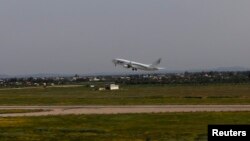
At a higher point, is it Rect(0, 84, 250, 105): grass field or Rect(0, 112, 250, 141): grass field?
Rect(0, 84, 250, 105): grass field

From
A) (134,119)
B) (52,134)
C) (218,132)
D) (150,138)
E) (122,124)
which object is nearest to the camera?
(218,132)

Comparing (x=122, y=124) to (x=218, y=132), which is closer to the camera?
(x=218, y=132)

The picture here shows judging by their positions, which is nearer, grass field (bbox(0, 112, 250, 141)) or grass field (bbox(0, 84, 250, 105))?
grass field (bbox(0, 112, 250, 141))

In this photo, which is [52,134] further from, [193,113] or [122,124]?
[193,113]

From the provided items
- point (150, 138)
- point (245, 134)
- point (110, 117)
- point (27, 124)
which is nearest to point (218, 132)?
point (245, 134)

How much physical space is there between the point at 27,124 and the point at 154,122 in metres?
11.9

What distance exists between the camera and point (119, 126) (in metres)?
46.8

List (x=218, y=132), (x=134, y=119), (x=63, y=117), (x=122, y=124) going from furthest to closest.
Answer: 1. (x=63, y=117)
2. (x=134, y=119)
3. (x=122, y=124)
4. (x=218, y=132)

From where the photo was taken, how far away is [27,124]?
50281 mm

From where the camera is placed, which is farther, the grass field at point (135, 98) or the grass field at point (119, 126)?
the grass field at point (135, 98)

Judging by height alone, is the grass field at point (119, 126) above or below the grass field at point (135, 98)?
below

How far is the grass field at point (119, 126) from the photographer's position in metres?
38.8

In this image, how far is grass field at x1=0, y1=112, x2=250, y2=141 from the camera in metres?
38.8

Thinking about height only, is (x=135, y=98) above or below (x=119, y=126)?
above
